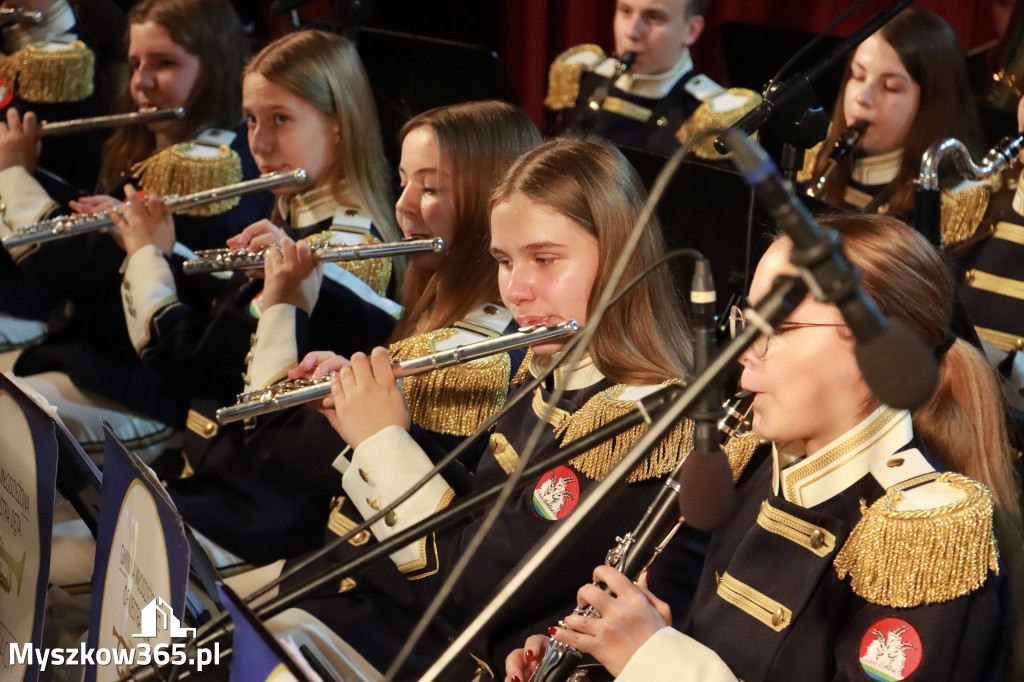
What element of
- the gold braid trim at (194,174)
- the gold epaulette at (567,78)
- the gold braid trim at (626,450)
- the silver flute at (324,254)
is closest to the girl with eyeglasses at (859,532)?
the gold braid trim at (626,450)

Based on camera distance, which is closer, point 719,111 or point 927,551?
point 927,551

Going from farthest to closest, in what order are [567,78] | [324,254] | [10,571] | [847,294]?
1. [567,78]
2. [324,254]
3. [10,571]
4. [847,294]

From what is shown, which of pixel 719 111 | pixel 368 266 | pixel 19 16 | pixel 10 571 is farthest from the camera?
pixel 19 16

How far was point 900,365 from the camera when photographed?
71 cm

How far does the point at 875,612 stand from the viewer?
1076 millimetres

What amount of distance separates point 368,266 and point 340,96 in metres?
0.44

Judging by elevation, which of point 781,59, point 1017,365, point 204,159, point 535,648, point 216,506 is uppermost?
point 781,59

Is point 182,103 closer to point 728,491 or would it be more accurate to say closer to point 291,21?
point 291,21

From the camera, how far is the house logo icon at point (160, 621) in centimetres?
101

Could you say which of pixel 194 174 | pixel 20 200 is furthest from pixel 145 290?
pixel 20 200

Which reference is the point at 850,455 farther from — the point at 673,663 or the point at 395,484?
the point at 395,484

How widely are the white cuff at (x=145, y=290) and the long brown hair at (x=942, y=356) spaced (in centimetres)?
147

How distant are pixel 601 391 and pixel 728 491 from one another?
1.88 feet

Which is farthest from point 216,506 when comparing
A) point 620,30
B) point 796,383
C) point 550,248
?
point 620,30
